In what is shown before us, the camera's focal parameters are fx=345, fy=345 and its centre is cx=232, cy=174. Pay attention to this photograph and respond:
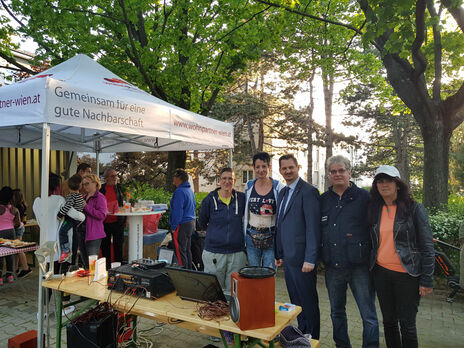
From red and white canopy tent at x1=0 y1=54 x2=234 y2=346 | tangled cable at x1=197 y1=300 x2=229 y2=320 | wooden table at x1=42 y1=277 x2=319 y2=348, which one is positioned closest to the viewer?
wooden table at x1=42 y1=277 x2=319 y2=348

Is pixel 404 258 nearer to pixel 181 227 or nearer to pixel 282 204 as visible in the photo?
pixel 282 204

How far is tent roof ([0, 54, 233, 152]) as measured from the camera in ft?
10.6

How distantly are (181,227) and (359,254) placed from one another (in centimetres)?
339

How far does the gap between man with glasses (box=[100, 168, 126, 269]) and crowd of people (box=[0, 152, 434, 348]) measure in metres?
1.77

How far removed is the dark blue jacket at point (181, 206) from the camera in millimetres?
5562

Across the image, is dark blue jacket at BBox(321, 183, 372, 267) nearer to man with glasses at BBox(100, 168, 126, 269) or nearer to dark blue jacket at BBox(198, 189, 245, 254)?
dark blue jacket at BBox(198, 189, 245, 254)

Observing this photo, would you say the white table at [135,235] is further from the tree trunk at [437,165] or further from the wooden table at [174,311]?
the tree trunk at [437,165]

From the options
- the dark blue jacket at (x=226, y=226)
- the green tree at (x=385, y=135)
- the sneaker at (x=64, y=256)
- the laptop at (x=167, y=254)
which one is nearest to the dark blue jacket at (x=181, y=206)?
the laptop at (x=167, y=254)

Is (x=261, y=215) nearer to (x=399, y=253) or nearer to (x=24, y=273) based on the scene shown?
(x=399, y=253)

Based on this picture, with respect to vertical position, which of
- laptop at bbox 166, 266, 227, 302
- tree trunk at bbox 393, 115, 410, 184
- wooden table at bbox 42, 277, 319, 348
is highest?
tree trunk at bbox 393, 115, 410, 184

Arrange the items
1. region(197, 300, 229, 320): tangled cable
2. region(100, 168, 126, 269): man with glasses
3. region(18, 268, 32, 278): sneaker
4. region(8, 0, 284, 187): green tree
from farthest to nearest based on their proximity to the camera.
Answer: region(8, 0, 284, 187): green tree, region(18, 268, 32, 278): sneaker, region(100, 168, 126, 269): man with glasses, region(197, 300, 229, 320): tangled cable

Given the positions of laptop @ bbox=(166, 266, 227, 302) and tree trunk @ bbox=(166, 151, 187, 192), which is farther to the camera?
tree trunk @ bbox=(166, 151, 187, 192)

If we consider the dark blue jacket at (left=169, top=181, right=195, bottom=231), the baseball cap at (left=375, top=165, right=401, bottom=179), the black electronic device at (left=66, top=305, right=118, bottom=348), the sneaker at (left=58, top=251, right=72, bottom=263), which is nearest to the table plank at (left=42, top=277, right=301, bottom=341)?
the black electronic device at (left=66, top=305, right=118, bottom=348)

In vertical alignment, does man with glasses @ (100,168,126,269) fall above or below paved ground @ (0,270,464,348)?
above
